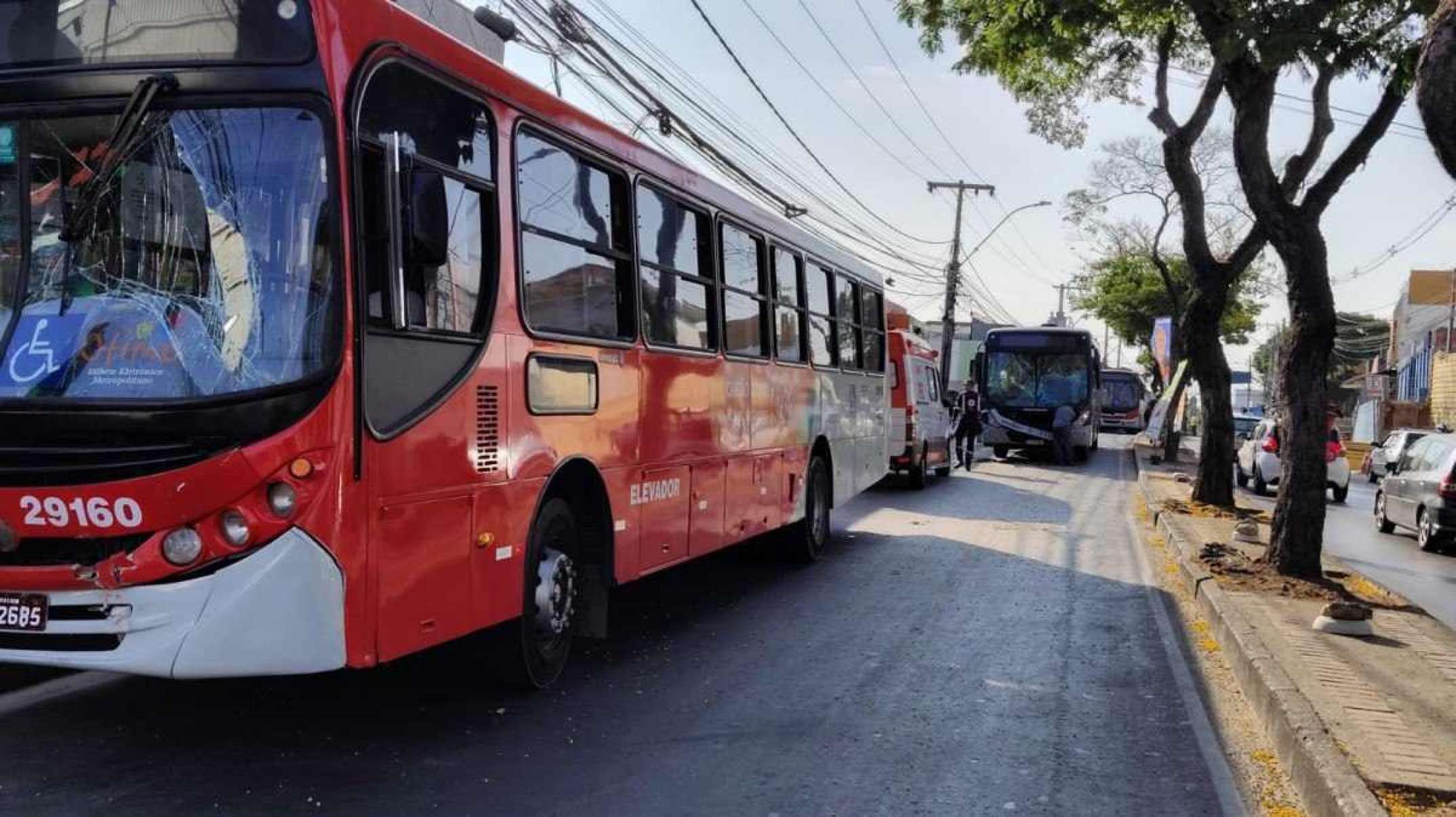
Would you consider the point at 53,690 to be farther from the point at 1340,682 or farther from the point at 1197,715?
the point at 1340,682

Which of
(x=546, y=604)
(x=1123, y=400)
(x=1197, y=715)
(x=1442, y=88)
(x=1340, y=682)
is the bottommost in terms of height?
(x=1197, y=715)

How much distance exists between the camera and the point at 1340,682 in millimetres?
6586

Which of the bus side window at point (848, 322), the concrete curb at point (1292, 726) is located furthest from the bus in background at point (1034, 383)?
the concrete curb at point (1292, 726)

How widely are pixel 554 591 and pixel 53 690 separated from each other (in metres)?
2.54

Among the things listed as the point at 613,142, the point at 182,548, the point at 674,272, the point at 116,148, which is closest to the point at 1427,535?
the point at 674,272

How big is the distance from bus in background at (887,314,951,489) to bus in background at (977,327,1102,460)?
6.56 m

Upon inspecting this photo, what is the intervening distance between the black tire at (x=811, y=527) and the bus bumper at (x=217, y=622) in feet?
22.9

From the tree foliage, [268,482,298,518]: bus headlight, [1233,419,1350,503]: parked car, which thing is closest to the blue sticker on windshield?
[268,482,298,518]: bus headlight

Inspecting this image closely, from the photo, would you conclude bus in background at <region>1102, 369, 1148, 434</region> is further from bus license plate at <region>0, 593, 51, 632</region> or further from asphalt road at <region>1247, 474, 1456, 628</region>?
bus license plate at <region>0, 593, 51, 632</region>

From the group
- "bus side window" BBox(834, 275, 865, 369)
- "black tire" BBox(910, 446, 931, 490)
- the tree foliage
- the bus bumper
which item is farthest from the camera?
the tree foliage


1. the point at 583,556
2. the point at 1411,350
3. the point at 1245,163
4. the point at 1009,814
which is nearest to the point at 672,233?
the point at 583,556

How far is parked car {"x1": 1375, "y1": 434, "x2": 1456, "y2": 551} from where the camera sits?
14.6 m

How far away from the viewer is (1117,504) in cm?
1883

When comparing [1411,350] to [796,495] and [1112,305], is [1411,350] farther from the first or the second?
[796,495]
